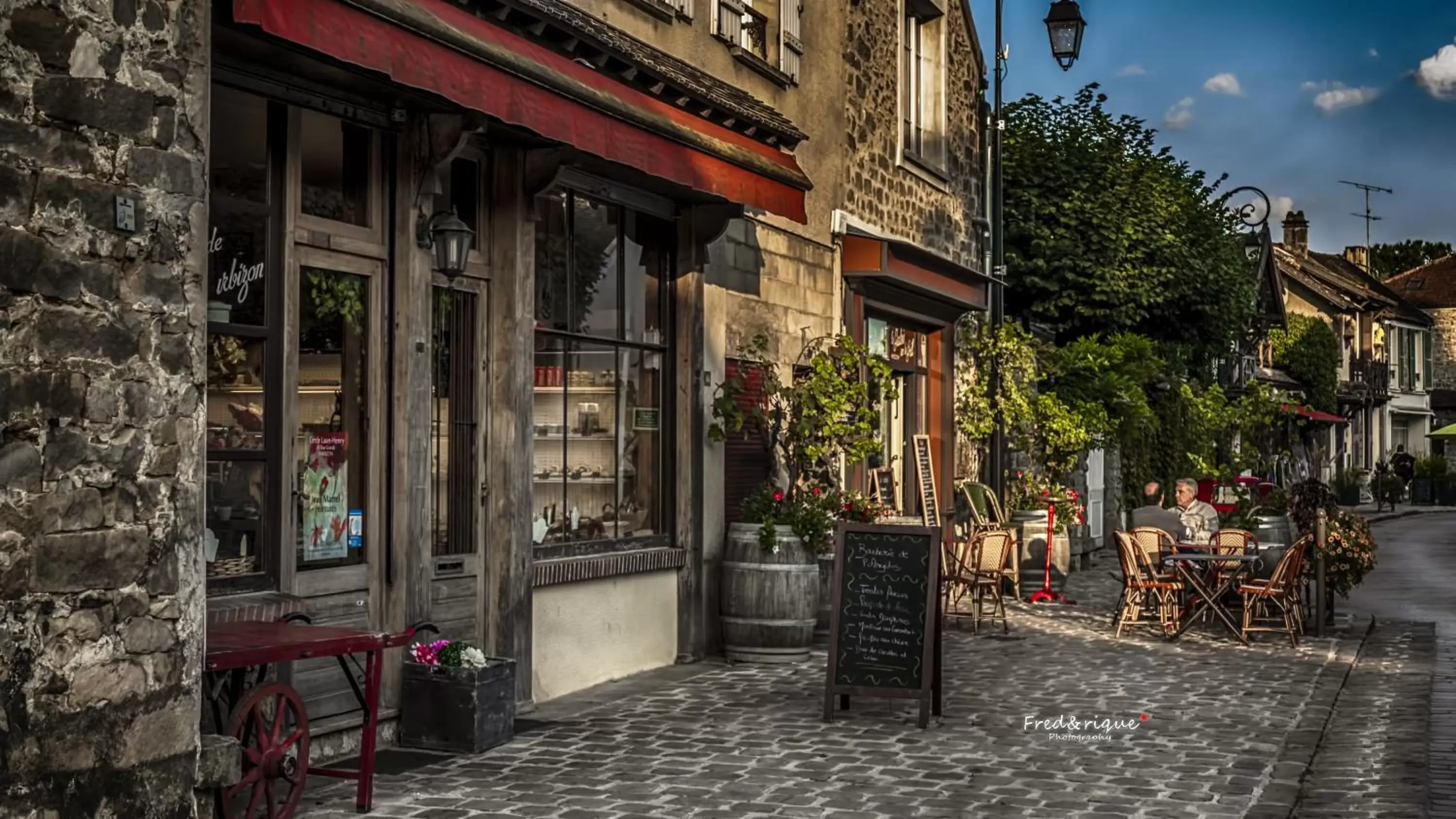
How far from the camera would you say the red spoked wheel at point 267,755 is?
237 inches

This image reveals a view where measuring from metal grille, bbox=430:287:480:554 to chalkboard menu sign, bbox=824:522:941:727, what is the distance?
2.06m

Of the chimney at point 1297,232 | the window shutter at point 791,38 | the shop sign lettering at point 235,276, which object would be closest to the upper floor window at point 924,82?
the window shutter at point 791,38

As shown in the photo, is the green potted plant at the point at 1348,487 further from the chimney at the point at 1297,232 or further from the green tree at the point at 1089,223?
the green tree at the point at 1089,223

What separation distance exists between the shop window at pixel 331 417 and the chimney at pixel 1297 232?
54172mm

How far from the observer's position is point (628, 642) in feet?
34.8

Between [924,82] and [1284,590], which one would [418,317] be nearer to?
[1284,590]

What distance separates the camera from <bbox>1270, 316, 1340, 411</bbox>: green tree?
47.2 meters

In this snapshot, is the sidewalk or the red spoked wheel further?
the sidewalk

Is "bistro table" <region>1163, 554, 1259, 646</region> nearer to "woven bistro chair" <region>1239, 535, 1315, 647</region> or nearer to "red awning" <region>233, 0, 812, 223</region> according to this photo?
"woven bistro chair" <region>1239, 535, 1315, 647</region>

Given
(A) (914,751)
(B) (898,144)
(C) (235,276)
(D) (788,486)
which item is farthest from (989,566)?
(C) (235,276)

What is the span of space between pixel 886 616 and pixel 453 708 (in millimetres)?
2465

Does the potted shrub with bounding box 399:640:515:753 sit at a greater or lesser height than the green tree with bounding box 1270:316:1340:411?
lesser

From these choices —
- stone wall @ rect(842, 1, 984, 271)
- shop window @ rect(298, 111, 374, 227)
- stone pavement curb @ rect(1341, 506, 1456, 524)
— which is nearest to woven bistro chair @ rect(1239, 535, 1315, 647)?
stone wall @ rect(842, 1, 984, 271)

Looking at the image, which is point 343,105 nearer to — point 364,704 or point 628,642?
point 364,704
